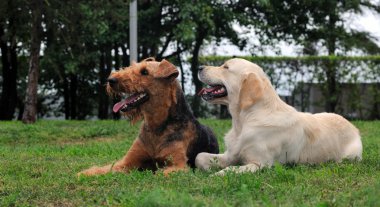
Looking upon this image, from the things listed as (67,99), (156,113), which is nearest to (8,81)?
(67,99)

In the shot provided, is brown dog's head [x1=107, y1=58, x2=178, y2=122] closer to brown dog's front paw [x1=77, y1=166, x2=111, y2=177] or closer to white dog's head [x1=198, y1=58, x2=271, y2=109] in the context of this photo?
white dog's head [x1=198, y1=58, x2=271, y2=109]

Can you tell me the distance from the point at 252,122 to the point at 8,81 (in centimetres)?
1949

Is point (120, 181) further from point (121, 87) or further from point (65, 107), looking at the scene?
point (65, 107)

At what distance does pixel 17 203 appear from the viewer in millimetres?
5098

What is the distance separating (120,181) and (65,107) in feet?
67.3

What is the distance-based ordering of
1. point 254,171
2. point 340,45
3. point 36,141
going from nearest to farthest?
point 254,171
point 36,141
point 340,45

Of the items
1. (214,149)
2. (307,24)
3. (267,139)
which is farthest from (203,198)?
(307,24)

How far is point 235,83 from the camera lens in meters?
6.68

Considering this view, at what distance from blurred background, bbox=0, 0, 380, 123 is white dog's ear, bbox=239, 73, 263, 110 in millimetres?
12073

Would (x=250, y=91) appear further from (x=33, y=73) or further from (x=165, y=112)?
(x=33, y=73)

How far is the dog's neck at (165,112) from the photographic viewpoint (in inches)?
264

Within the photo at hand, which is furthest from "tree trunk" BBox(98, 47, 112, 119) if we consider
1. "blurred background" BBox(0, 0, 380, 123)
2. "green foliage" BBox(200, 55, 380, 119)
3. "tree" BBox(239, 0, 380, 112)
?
"tree" BBox(239, 0, 380, 112)

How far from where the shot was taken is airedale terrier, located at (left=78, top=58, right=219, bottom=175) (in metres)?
6.66

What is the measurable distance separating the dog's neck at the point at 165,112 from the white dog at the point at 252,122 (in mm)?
297
